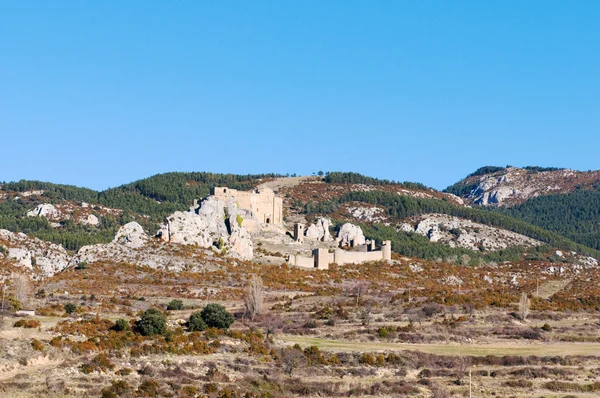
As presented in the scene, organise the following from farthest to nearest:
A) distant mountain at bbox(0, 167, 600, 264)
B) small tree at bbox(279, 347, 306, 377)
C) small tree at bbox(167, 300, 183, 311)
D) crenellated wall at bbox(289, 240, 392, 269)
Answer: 1. distant mountain at bbox(0, 167, 600, 264)
2. crenellated wall at bbox(289, 240, 392, 269)
3. small tree at bbox(167, 300, 183, 311)
4. small tree at bbox(279, 347, 306, 377)

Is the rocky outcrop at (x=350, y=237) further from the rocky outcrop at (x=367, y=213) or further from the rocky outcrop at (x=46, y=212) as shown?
the rocky outcrop at (x=46, y=212)

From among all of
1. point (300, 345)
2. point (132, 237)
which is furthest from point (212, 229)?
point (300, 345)

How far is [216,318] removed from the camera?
61.3 metres

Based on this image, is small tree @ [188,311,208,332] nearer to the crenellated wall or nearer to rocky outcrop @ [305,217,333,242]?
the crenellated wall

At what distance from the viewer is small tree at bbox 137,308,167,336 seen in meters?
56.1

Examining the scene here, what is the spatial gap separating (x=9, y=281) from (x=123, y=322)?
3087cm

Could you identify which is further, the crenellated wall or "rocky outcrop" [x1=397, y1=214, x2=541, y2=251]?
"rocky outcrop" [x1=397, y1=214, x2=541, y2=251]

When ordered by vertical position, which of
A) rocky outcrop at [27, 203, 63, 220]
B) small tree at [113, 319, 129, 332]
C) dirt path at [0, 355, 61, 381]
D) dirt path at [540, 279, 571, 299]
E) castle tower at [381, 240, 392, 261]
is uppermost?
rocky outcrop at [27, 203, 63, 220]

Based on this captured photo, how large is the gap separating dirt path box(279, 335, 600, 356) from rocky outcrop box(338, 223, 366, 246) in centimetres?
7137

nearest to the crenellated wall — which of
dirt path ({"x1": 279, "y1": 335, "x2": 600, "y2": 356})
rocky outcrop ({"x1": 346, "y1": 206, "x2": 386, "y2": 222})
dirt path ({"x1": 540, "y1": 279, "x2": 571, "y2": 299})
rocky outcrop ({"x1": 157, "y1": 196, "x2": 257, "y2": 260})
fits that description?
rocky outcrop ({"x1": 157, "y1": 196, "x2": 257, "y2": 260})

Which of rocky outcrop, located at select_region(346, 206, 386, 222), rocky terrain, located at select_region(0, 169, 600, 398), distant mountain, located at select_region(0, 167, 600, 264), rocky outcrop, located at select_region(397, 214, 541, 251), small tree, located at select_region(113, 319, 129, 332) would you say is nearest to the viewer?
rocky terrain, located at select_region(0, 169, 600, 398)

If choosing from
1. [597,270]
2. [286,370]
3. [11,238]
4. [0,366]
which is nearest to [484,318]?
[286,370]

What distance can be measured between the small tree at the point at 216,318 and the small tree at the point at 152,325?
4654mm

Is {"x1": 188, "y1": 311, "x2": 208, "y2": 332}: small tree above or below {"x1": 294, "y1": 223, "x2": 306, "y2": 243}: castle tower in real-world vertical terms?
below
